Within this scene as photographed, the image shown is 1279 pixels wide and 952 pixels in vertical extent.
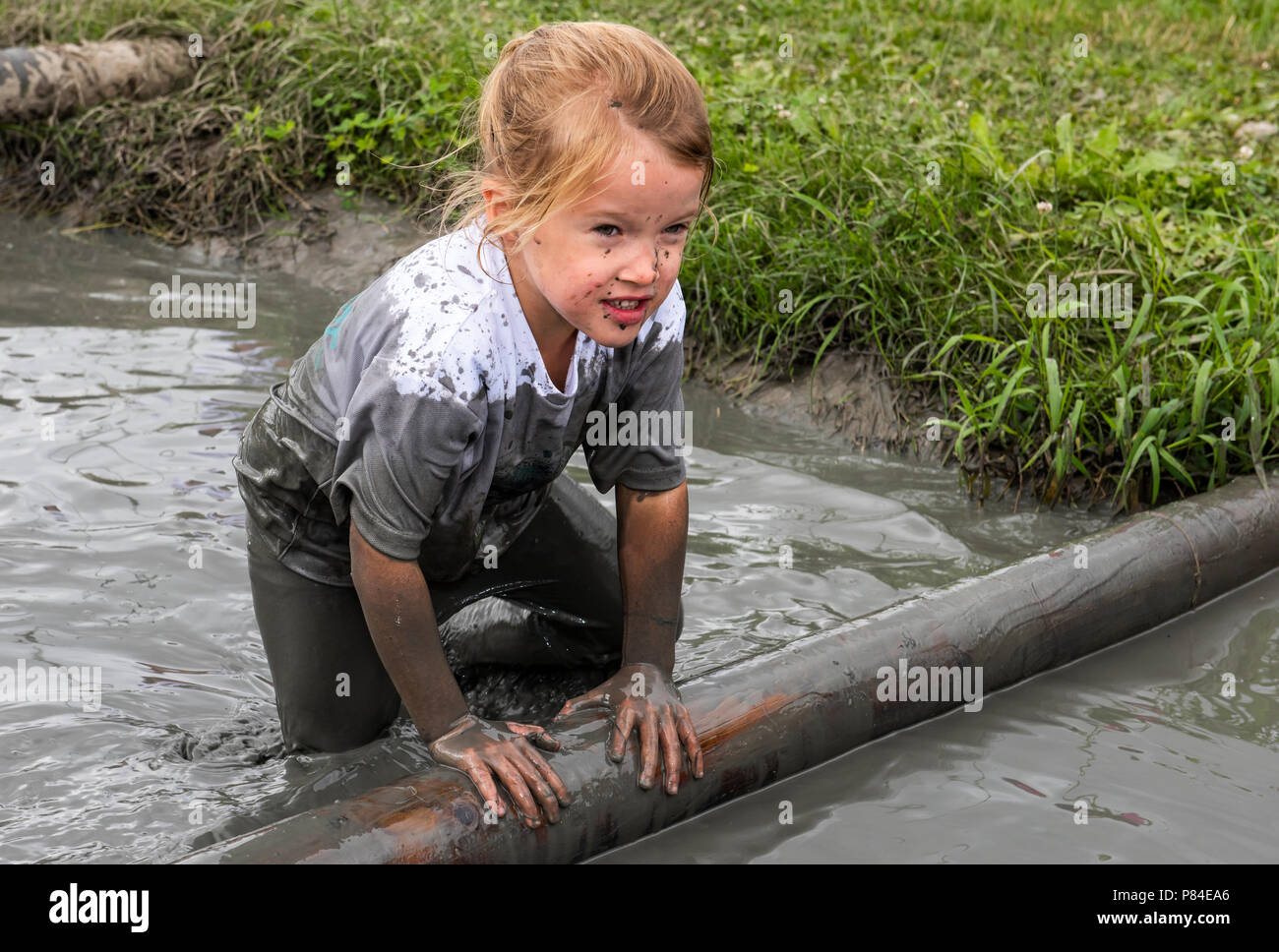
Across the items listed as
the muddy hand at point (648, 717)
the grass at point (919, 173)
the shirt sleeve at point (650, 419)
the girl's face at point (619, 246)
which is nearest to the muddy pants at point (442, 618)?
the muddy hand at point (648, 717)

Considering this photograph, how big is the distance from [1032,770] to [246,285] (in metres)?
4.31

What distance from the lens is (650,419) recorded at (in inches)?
101

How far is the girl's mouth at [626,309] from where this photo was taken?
2197 millimetres

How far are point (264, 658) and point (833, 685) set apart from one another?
4.61 ft

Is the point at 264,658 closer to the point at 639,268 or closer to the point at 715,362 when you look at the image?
the point at 639,268

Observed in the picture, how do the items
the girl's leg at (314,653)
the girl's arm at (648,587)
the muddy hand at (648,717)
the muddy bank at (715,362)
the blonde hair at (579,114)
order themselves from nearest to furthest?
1. the blonde hair at (579,114)
2. the muddy hand at (648,717)
3. the girl's arm at (648,587)
4. the girl's leg at (314,653)
5. the muddy bank at (715,362)

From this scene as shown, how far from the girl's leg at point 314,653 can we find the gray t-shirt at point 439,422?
0.06 metres

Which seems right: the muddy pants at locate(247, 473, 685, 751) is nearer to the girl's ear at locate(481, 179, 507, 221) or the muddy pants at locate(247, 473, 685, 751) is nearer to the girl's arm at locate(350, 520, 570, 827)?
the girl's arm at locate(350, 520, 570, 827)

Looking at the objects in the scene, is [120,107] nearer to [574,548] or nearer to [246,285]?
[246,285]

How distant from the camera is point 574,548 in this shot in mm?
2902

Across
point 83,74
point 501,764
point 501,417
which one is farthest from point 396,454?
point 83,74

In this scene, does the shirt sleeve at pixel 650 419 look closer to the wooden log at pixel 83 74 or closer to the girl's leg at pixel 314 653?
the girl's leg at pixel 314 653
